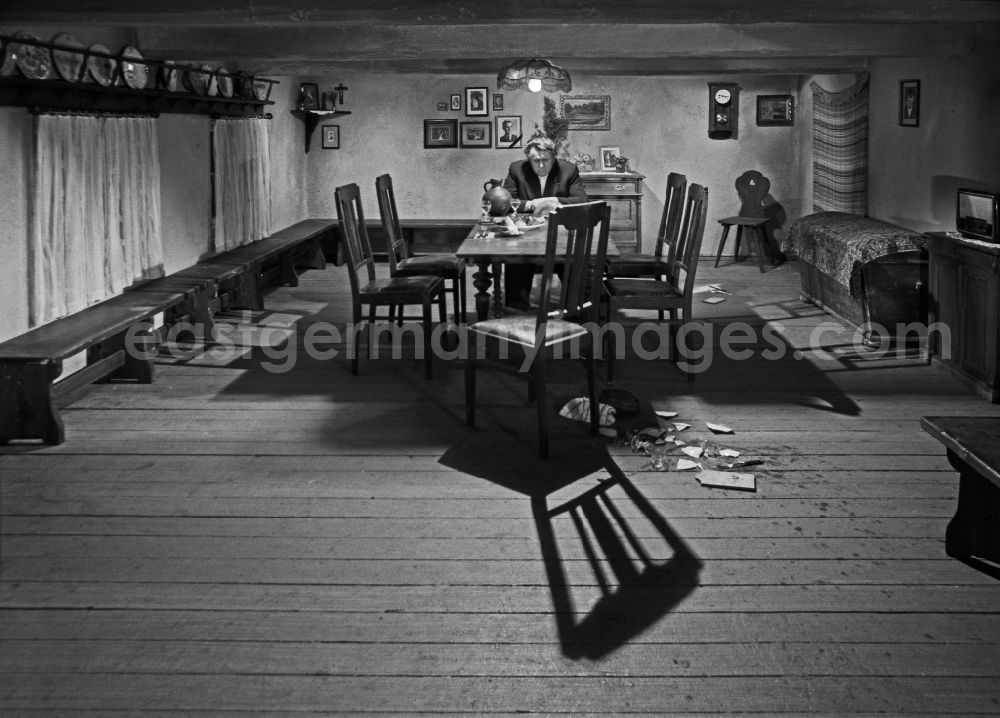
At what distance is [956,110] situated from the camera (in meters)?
6.97

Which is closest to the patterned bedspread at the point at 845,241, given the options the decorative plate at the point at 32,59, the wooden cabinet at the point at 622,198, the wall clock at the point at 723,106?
the wooden cabinet at the point at 622,198

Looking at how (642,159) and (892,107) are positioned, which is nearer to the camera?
(892,107)

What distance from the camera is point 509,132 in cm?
1116

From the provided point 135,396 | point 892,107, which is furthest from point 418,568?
point 892,107

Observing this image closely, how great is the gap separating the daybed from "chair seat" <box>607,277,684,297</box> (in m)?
1.69

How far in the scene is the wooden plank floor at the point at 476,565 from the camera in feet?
8.86

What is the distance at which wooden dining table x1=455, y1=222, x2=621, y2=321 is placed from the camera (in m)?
5.52

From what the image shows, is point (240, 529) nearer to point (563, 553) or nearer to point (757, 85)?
point (563, 553)

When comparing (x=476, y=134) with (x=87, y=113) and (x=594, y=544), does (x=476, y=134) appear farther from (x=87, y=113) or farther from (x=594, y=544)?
(x=594, y=544)

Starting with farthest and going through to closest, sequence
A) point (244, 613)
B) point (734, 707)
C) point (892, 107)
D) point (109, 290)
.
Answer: point (892, 107) → point (109, 290) → point (244, 613) → point (734, 707)

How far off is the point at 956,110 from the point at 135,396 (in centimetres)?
554

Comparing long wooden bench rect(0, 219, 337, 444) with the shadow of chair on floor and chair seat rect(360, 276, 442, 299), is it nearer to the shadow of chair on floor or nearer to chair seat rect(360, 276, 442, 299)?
chair seat rect(360, 276, 442, 299)

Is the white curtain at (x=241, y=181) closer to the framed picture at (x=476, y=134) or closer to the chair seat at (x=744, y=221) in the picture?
the framed picture at (x=476, y=134)

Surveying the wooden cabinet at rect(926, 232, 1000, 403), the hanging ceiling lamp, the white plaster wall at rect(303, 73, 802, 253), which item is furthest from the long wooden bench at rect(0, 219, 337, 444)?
the wooden cabinet at rect(926, 232, 1000, 403)
